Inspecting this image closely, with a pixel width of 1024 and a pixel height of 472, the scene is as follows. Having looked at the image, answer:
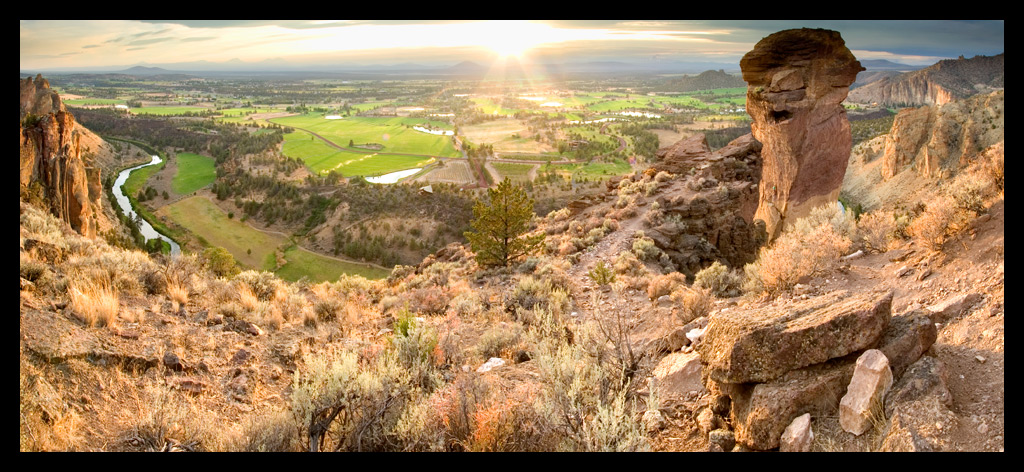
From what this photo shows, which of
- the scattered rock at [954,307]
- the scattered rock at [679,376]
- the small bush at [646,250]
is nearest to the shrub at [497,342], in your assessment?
the scattered rock at [679,376]

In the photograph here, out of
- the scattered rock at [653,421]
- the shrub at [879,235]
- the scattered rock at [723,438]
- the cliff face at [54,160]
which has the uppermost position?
A: the cliff face at [54,160]

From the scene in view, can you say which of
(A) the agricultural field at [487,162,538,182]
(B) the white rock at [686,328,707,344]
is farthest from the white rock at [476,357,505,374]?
(A) the agricultural field at [487,162,538,182]

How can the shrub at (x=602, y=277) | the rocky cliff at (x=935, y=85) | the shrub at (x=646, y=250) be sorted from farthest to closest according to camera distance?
the rocky cliff at (x=935, y=85), the shrub at (x=646, y=250), the shrub at (x=602, y=277)

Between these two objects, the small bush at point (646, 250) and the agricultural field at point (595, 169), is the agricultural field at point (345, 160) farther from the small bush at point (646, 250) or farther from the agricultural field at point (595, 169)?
the small bush at point (646, 250)

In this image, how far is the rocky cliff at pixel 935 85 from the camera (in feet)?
199

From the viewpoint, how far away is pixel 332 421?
457cm

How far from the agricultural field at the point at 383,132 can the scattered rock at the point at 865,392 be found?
7462cm

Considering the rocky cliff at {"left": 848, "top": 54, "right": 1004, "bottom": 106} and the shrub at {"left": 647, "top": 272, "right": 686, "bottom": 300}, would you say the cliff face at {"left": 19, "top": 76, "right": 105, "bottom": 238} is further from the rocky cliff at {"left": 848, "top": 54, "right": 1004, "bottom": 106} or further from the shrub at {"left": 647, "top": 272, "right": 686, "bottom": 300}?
the rocky cliff at {"left": 848, "top": 54, "right": 1004, "bottom": 106}

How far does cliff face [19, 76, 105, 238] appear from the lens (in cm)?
1856

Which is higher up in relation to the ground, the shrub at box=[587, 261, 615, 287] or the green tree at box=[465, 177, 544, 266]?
the green tree at box=[465, 177, 544, 266]

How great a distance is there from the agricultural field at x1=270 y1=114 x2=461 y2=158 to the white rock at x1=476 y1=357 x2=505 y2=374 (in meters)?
71.0

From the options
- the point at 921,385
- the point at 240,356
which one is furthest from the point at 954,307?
the point at 240,356
